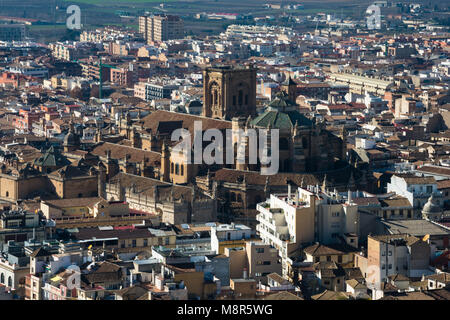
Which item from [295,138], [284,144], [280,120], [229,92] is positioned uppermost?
[229,92]

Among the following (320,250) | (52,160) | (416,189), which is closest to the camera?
(320,250)

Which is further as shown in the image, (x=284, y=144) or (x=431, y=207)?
(x=284, y=144)

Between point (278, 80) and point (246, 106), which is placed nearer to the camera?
point (246, 106)

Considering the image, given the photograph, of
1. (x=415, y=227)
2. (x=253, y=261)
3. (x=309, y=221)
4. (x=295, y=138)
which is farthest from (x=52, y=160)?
(x=415, y=227)

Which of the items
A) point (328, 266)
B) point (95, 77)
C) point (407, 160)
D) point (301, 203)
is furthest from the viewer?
point (95, 77)

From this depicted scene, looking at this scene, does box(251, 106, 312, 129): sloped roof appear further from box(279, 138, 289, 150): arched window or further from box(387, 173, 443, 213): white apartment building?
box(387, 173, 443, 213): white apartment building

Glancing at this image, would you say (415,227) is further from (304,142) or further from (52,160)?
(52,160)

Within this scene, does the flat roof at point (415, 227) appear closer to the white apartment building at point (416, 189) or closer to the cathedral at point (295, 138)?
the white apartment building at point (416, 189)

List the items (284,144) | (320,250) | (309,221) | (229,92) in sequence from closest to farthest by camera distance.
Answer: (320,250) < (309,221) < (284,144) < (229,92)

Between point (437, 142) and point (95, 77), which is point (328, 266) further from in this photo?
point (95, 77)
